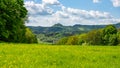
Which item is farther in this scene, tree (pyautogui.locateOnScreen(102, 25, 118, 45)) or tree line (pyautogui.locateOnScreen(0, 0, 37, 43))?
tree (pyautogui.locateOnScreen(102, 25, 118, 45))

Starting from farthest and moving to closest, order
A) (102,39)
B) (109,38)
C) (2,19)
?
(102,39), (109,38), (2,19)

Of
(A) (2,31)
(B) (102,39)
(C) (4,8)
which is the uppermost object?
(C) (4,8)

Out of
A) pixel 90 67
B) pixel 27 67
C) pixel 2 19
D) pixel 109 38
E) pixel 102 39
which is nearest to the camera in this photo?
pixel 27 67

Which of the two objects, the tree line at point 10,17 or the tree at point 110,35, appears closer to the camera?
the tree line at point 10,17

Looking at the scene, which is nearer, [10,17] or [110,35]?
[10,17]

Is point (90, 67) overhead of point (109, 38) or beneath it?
overhead

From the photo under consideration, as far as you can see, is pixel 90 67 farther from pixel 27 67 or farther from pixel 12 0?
pixel 12 0

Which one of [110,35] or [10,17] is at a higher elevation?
[10,17]

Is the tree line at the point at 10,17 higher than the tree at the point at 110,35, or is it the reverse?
the tree line at the point at 10,17

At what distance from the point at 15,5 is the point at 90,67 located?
200 ft

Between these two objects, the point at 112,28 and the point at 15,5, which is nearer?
the point at 15,5

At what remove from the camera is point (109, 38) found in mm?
164375

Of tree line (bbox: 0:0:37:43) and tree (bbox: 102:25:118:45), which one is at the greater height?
tree line (bbox: 0:0:37:43)

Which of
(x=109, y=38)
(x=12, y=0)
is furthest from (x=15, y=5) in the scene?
(x=109, y=38)
